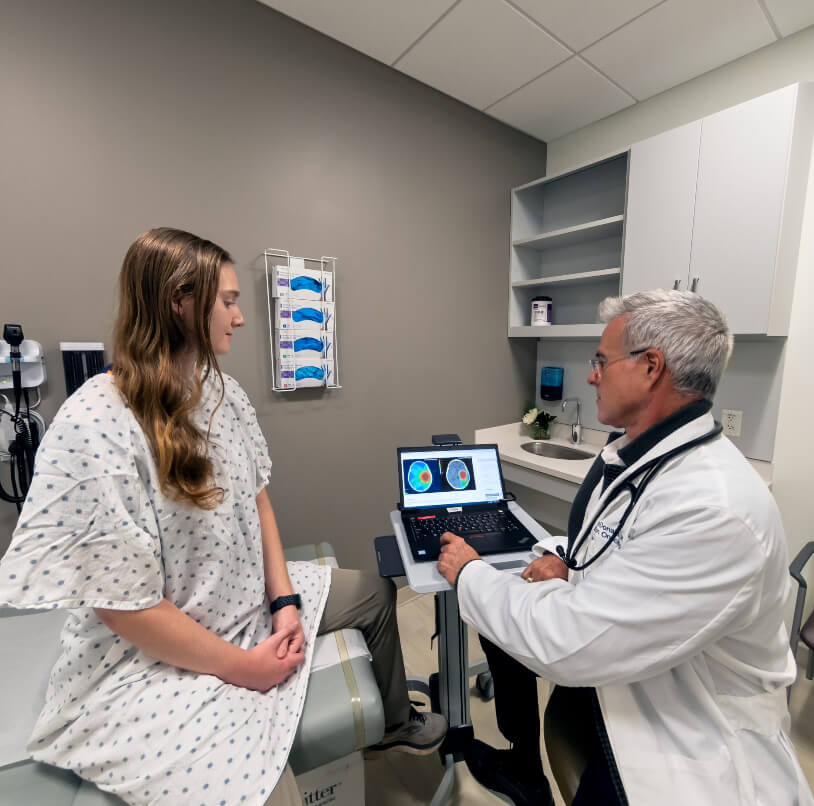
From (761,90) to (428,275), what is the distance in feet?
5.24

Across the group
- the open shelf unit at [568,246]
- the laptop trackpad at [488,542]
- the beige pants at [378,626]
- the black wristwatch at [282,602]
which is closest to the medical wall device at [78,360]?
the black wristwatch at [282,602]

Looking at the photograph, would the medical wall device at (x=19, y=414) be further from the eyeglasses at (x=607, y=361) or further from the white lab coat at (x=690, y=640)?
the eyeglasses at (x=607, y=361)

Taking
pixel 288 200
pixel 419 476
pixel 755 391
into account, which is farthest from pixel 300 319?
pixel 755 391

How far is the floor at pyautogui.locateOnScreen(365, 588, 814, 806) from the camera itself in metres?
1.28

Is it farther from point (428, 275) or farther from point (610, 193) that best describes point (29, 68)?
point (610, 193)

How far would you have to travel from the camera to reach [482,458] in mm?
1387

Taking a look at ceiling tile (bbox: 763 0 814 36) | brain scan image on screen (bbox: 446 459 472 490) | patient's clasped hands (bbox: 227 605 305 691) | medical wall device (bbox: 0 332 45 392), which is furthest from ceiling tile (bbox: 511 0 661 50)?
patient's clasped hands (bbox: 227 605 305 691)

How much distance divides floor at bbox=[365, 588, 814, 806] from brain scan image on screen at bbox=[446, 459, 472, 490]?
35.0 inches

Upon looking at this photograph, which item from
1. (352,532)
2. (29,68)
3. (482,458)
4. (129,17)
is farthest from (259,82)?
(352,532)

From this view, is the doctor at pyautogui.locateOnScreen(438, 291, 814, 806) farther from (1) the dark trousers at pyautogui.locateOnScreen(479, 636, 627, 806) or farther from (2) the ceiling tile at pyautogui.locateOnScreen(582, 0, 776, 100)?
(2) the ceiling tile at pyautogui.locateOnScreen(582, 0, 776, 100)

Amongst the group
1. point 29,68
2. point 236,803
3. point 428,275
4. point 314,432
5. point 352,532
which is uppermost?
point 29,68

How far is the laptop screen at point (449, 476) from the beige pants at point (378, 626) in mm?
289

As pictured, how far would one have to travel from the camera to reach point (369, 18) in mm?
1573

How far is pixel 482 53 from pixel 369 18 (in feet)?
1.63
